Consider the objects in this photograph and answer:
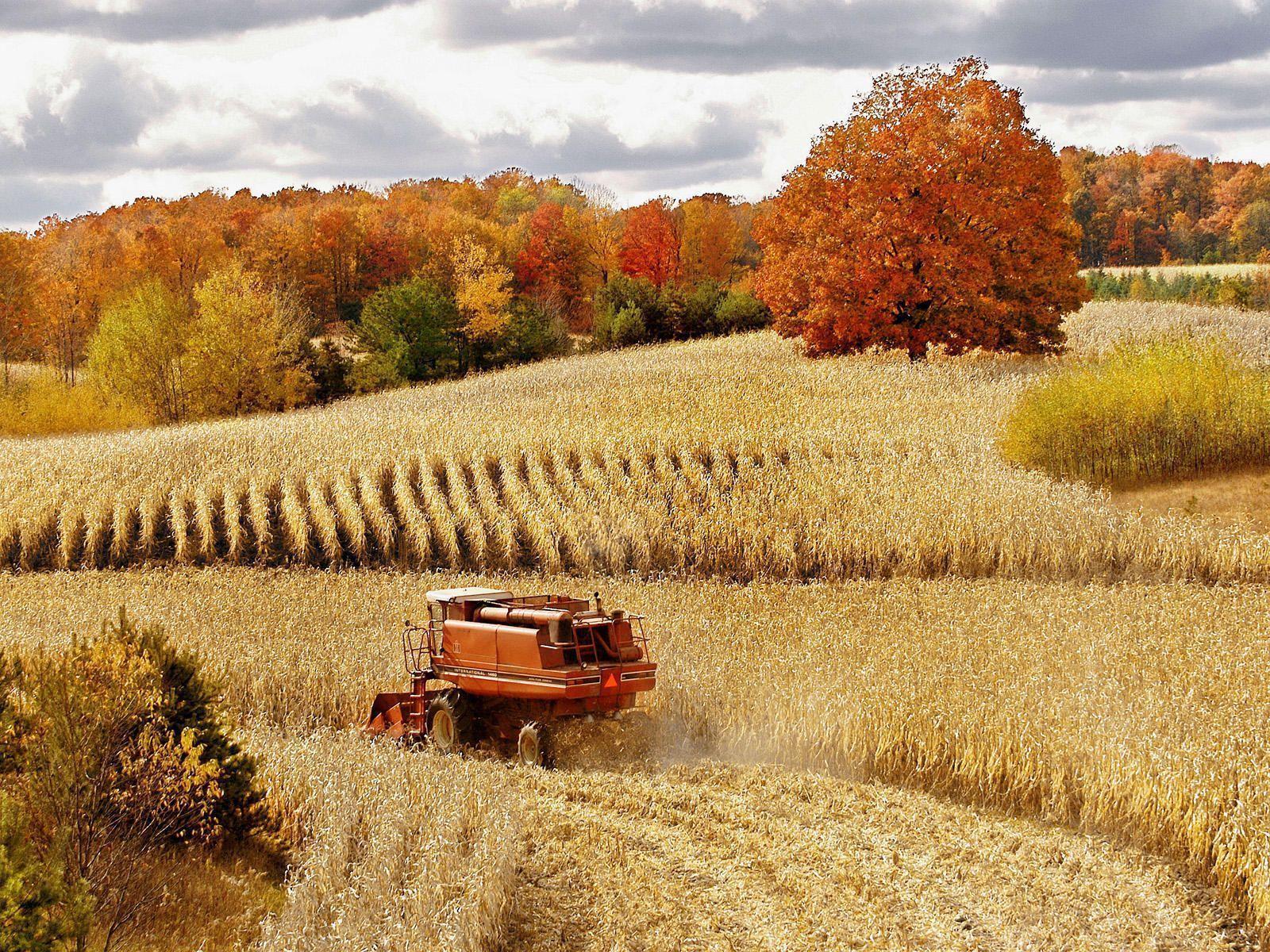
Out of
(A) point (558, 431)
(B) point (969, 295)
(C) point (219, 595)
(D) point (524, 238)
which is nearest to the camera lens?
(C) point (219, 595)

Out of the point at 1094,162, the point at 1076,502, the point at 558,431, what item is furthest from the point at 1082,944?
the point at 1094,162

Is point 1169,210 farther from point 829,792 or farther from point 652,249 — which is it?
point 829,792

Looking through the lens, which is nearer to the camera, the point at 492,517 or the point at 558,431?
the point at 492,517

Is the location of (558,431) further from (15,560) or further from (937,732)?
(937,732)

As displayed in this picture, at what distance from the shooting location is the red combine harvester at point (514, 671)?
1048 cm

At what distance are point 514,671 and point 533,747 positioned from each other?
740mm

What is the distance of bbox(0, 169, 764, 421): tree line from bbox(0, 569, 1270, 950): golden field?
30.6 metres

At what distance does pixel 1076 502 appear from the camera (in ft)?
61.9

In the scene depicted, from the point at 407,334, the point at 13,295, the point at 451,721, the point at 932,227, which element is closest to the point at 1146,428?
the point at 932,227

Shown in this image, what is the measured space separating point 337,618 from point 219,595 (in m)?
2.89

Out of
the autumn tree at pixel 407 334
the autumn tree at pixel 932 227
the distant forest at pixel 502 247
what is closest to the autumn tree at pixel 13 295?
the distant forest at pixel 502 247

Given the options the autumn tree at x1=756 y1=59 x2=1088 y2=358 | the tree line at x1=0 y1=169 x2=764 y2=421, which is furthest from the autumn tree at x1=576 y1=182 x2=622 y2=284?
the autumn tree at x1=756 y1=59 x2=1088 y2=358

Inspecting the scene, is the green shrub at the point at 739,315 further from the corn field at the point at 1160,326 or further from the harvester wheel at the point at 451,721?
the harvester wheel at the point at 451,721

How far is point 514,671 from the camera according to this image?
35.2 feet
